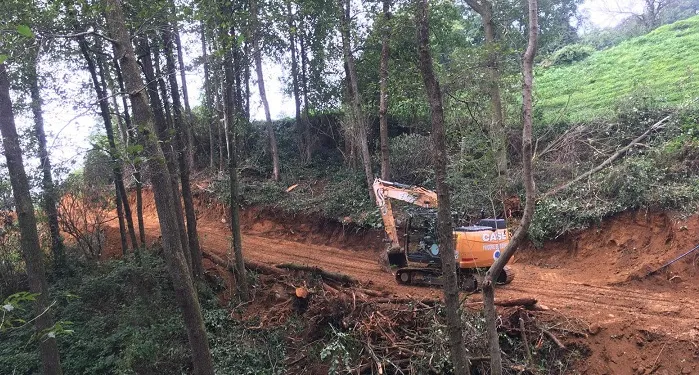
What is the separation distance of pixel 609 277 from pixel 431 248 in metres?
4.14

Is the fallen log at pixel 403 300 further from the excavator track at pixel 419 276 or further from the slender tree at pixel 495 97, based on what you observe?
the slender tree at pixel 495 97

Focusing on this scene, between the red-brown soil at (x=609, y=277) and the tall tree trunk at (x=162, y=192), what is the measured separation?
5.10 m

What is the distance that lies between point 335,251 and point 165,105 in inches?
291

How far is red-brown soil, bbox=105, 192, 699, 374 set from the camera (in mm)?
8023

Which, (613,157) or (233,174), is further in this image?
(613,157)

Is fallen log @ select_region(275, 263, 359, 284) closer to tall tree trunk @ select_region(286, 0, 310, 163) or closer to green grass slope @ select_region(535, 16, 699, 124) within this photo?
green grass slope @ select_region(535, 16, 699, 124)

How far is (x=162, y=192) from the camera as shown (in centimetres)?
661

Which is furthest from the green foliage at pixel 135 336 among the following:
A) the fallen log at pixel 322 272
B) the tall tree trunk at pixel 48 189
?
the fallen log at pixel 322 272

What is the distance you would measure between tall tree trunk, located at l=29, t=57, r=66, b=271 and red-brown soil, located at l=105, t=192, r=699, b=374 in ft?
5.53

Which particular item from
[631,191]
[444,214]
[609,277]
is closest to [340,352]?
[444,214]

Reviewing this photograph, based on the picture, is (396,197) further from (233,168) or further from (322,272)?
(233,168)

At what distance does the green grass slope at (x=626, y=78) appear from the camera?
51.3 feet

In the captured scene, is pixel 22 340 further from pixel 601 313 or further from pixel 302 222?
pixel 601 313

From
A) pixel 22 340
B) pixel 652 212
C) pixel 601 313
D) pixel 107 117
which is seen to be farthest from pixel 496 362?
pixel 107 117
